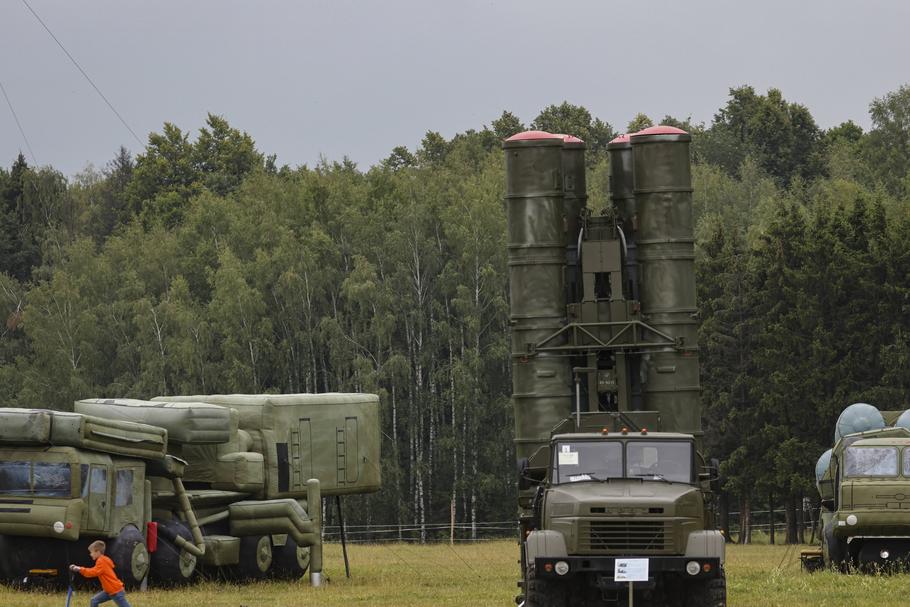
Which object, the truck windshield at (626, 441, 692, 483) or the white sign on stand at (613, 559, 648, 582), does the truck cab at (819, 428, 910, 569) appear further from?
the white sign on stand at (613, 559, 648, 582)

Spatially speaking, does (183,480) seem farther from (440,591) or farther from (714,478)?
(714,478)

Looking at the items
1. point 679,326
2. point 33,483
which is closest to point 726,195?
point 679,326

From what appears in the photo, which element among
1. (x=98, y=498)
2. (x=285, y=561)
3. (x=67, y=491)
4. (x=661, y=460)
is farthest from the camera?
(x=285, y=561)

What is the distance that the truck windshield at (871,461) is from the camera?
25734mm

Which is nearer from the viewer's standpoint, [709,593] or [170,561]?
[709,593]

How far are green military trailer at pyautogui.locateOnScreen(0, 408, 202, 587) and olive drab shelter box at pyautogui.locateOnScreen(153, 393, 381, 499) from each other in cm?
324

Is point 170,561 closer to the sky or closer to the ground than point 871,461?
closer to the ground

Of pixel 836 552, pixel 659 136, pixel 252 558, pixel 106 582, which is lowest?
pixel 836 552

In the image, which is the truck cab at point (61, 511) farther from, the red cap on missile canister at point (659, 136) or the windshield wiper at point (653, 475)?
the red cap on missile canister at point (659, 136)

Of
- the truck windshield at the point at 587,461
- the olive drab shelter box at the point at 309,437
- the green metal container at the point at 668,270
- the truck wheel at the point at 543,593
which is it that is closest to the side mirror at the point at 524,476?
the truck windshield at the point at 587,461

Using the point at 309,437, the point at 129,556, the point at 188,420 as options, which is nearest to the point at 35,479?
the point at 129,556

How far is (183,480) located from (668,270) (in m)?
7.81

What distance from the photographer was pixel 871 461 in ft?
85.0

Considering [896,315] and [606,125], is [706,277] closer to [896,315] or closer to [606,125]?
[896,315]
